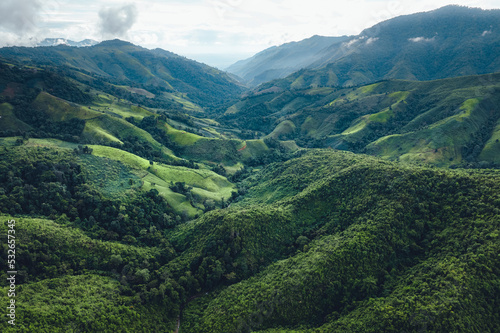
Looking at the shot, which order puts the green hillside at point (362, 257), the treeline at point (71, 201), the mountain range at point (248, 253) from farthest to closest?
1. the treeline at point (71, 201)
2. the mountain range at point (248, 253)
3. the green hillside at point (362, 257)

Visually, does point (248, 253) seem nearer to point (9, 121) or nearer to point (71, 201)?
point (71, 201)

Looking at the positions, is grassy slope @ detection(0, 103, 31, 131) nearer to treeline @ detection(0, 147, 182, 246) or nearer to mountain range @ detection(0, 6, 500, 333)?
mountain range @ detection(0, 6, 500, 333)

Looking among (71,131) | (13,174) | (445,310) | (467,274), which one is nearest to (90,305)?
(13,174)

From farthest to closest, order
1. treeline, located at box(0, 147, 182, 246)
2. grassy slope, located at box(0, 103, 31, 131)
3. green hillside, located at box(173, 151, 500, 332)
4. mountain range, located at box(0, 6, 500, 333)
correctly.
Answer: grassy slope, located at box(0, 103, 31, 131)
treeline, located at box(0, 147, 182, 246)
mountain range, located at box(0, 6, 500, 333)
green hillside, located at box(173, 151, 500, 332)

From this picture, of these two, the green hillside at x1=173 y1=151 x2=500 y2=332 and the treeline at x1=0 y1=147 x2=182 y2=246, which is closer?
the green hillside at x1=173 y1=151 x2=500 y2=332

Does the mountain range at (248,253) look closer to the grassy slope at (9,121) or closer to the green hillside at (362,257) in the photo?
the green hillside at (362,257)

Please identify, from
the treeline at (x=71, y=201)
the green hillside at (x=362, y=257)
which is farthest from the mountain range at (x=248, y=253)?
the treeline at (x=71, y=201)

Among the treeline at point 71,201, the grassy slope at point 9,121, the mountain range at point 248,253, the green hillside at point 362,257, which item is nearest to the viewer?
the green hillside at point 362,257

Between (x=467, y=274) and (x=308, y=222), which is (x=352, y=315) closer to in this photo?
(x=467, y=274)

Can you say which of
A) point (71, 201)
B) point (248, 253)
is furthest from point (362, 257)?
point (71, 201)

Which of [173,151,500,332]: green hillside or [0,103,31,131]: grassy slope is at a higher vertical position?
[0,103,31,131]: grassy slope

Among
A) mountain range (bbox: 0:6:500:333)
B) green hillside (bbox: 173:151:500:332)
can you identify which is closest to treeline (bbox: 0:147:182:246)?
mountain range (bbox: 0:6:500:333)
